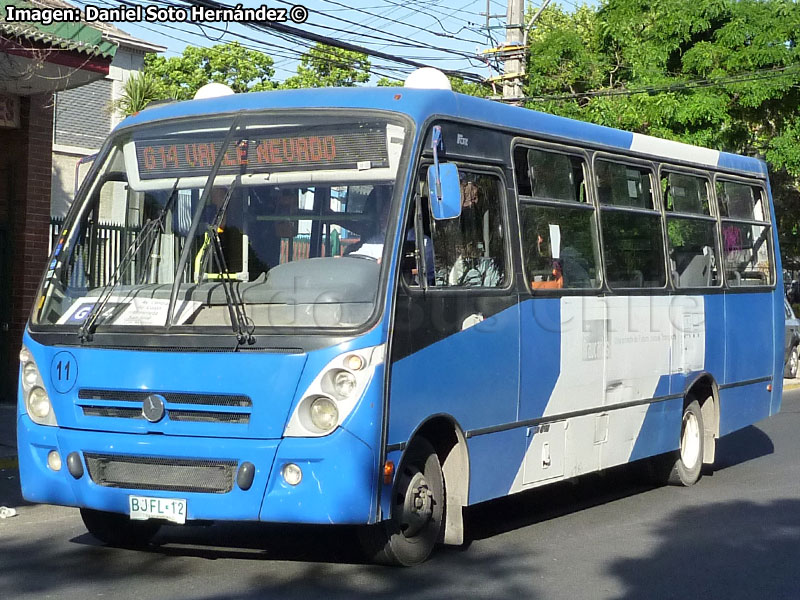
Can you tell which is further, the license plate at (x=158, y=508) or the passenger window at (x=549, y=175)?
the passenger window at (x=549, y=175)

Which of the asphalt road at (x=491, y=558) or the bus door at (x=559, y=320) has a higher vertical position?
the bus door at (x=559, y=320)

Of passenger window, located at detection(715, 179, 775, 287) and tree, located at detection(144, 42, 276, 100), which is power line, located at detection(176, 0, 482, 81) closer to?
passenger window, located at detection(715, 179, 775, 287)

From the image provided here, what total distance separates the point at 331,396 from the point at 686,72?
17.3 meters

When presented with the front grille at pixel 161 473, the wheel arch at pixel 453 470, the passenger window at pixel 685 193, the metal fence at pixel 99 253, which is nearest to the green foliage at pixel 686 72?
the passenger window at pixel 685 193

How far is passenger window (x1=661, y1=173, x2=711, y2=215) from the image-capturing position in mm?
10555

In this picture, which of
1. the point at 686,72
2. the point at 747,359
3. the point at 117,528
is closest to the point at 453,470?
the point at 117,528

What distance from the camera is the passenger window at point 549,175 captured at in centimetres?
834

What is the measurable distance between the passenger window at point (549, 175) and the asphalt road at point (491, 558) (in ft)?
7.68

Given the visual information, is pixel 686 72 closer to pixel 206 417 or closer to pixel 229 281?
pixel 229 281

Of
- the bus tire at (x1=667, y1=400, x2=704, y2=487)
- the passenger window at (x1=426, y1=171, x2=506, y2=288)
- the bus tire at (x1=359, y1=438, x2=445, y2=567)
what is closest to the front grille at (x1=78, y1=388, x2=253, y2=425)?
the bus tire at (x1=359, y1=438, x2=445, y2=567)

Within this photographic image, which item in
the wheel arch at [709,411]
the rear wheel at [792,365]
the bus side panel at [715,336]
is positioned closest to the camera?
the bus side panel at [715,336]

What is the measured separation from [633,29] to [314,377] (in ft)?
58.6

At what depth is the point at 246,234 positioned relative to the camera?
7.02m

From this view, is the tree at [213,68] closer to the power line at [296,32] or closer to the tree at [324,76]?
the tree at [324,76]
